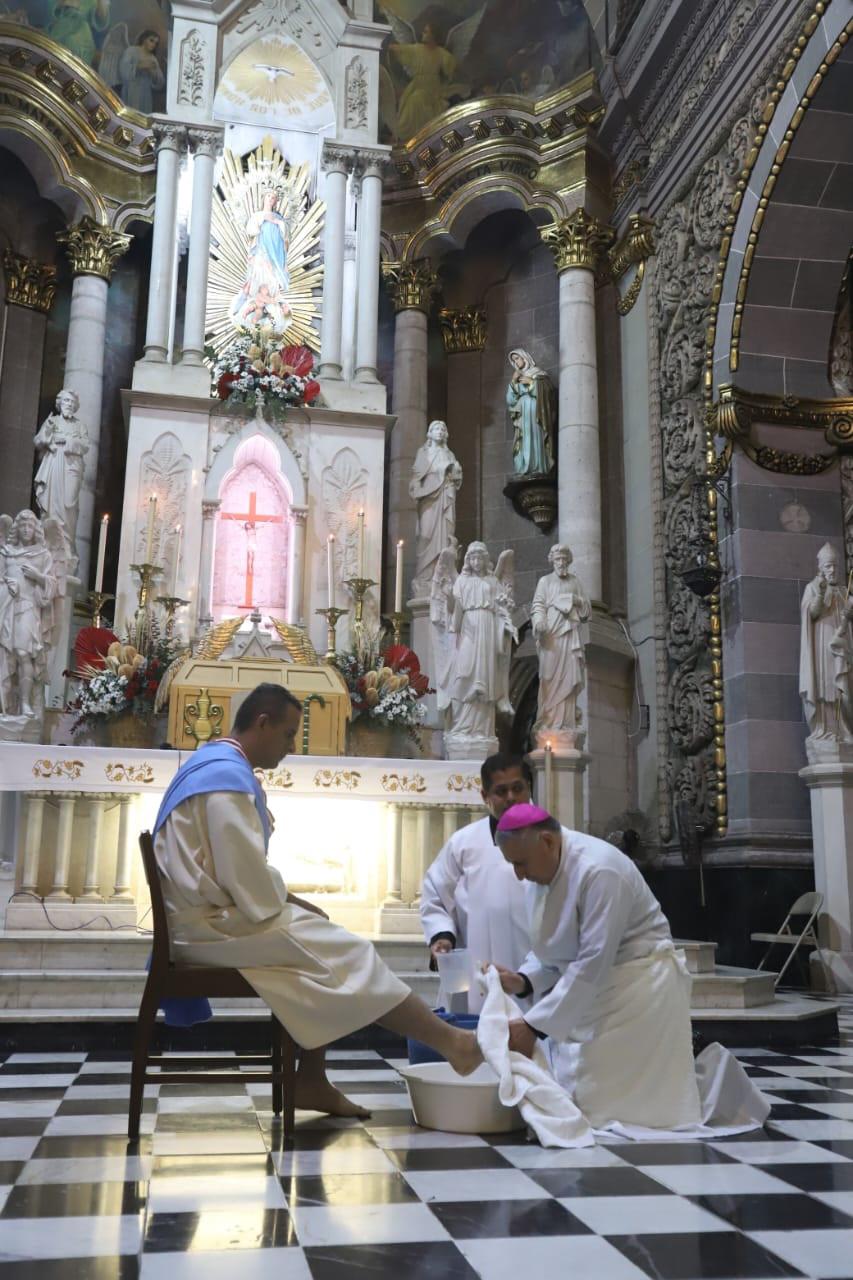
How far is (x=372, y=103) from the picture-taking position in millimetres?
13875

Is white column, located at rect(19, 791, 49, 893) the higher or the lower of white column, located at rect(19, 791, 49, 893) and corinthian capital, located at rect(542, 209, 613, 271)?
the lower

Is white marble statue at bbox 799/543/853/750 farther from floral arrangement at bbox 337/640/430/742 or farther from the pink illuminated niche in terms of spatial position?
the pink illuminated niche

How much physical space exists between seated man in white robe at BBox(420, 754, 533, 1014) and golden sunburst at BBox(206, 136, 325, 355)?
9660 millimetres

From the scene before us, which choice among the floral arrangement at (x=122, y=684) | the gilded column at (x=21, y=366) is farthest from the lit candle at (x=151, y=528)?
the floral arrangement at (x=122, y=684)

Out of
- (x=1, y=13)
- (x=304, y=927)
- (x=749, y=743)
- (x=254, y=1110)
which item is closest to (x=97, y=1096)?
(x=254, y=1110)

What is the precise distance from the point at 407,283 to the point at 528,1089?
1268 centimetres

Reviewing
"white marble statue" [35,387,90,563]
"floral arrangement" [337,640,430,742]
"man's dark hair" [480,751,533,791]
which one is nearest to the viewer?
"man's dark hair" [480,751,533,791]

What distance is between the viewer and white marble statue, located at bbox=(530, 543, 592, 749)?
10.9 metres

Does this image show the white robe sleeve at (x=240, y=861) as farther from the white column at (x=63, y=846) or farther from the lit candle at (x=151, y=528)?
the lit candle at (x=151, y=528)

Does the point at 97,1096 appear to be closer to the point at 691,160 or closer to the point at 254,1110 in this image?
the point at 254,1110

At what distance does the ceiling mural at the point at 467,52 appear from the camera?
1480cm

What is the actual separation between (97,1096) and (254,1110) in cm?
66

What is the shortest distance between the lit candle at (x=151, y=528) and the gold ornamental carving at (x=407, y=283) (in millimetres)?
4568

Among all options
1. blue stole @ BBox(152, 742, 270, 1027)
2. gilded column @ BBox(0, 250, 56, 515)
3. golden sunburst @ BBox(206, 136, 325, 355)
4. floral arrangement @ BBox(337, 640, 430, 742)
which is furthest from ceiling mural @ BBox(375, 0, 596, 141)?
blue stole @ BBox(152, 742, 270, 1027)
